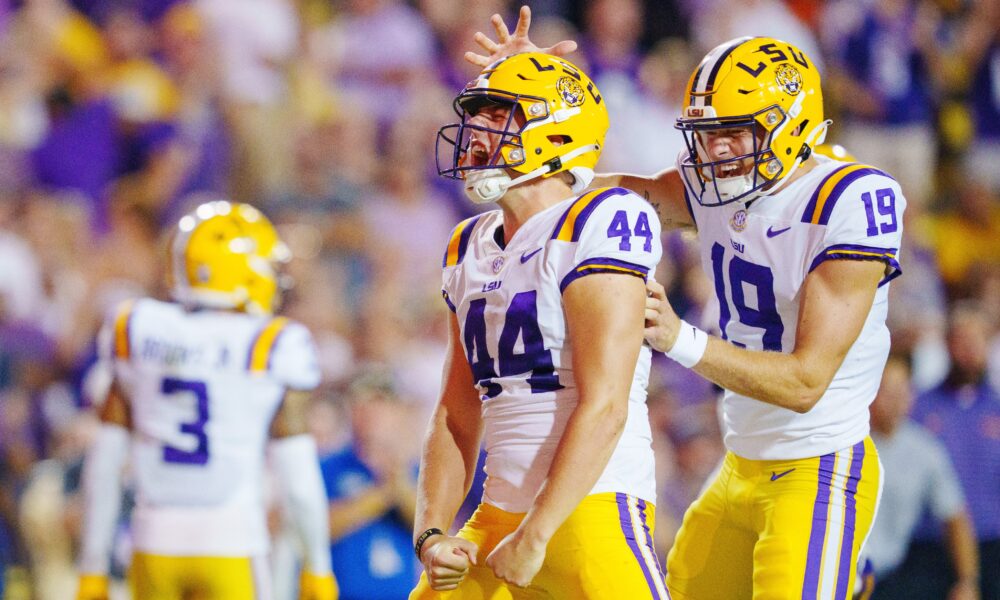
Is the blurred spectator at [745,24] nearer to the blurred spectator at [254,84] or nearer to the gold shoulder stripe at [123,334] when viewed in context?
the blurred spectator at [254,84]

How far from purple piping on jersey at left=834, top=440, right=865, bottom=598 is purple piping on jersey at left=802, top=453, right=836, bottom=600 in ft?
0.21

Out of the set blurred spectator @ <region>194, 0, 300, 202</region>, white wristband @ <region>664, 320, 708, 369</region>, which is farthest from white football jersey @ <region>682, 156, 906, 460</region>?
blurred spectator @ <region>194, 0, 300, 202</region>

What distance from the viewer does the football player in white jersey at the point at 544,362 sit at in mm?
3057

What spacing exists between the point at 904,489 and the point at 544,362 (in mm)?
3780

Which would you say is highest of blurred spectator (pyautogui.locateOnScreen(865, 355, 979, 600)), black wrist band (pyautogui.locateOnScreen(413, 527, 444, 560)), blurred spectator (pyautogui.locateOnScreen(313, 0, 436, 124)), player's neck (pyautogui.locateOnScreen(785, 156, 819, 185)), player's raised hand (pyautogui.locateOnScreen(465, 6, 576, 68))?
blurred spectator (pyautogui.locateOnScreen(313, 0, 436, 124))

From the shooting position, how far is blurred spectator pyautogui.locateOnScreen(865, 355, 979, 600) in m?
6.38

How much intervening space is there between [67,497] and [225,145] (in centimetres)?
311

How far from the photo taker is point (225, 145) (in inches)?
360

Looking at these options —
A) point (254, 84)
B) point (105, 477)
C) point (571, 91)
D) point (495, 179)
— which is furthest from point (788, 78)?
point (254, 84)

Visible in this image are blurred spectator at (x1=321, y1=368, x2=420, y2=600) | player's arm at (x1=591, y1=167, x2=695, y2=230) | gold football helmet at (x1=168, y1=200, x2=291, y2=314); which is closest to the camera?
player's arm at (x1=591, y1=167, x2=695, y2=230)

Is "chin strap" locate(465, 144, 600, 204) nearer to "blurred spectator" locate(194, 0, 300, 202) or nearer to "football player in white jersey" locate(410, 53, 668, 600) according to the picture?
"football player in white jersey" locate(410, 53, 668, 600)

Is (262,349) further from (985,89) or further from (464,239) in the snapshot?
(985,89)

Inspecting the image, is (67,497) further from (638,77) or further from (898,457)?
(638,77)

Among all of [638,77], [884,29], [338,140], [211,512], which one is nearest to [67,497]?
[211,512]
